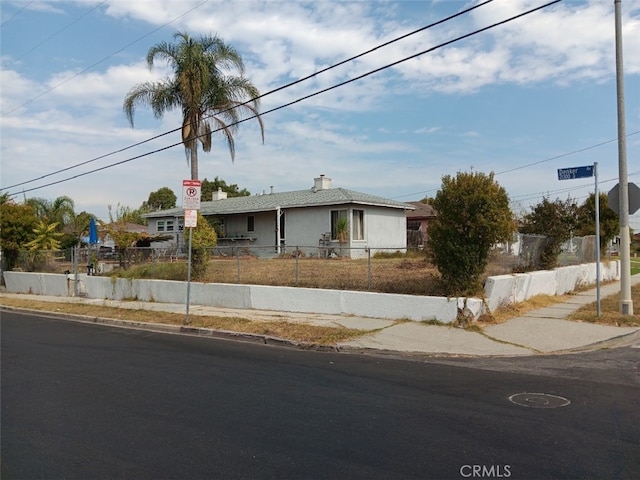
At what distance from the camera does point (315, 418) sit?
5445 millimetres

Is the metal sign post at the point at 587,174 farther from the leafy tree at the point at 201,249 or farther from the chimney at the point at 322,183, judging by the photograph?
the chimney at the point at 322,183

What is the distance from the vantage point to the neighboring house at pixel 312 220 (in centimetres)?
2628

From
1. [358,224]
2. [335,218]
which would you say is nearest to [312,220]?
[335,218]

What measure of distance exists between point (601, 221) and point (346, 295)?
1895 cm

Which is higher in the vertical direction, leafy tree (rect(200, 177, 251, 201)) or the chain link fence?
leafy tree (rect(200, 177, 251, 201))

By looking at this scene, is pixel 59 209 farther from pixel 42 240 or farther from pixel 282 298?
pixel 282 298

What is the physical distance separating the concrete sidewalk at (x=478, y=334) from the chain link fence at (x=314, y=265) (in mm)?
1384

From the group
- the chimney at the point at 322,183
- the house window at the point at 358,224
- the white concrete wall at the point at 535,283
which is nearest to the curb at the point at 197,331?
the white concrete wall at the point at 535,283

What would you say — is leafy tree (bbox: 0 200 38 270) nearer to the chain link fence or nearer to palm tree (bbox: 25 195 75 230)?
the chain link fence

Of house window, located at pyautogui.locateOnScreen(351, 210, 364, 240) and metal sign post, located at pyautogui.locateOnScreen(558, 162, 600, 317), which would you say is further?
house window, located at pyautogui.locateOnScreen(351, 210, 364, 240)

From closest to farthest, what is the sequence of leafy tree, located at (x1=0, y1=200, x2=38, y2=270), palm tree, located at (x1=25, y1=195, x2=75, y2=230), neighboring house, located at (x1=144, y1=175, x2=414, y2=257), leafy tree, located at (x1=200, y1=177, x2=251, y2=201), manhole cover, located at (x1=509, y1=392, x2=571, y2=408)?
manhole cover, located at (x1=509, y1=392, x2=571, y2=408) < leafy tree, located at (x1=0, y1=200, x2=38, y2=270) < neighboring house, located at (x1=144, y1=175, x2=414, y2=257) < palm tree, located at (x1=25, y1=195, x2=75, y2=230) < leafy tree, located at (x1=200, y1=177, x2=251, y2=201)

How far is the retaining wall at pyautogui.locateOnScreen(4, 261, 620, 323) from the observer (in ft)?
37.3

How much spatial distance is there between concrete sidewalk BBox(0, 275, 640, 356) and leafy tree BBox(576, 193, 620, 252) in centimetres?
1397
